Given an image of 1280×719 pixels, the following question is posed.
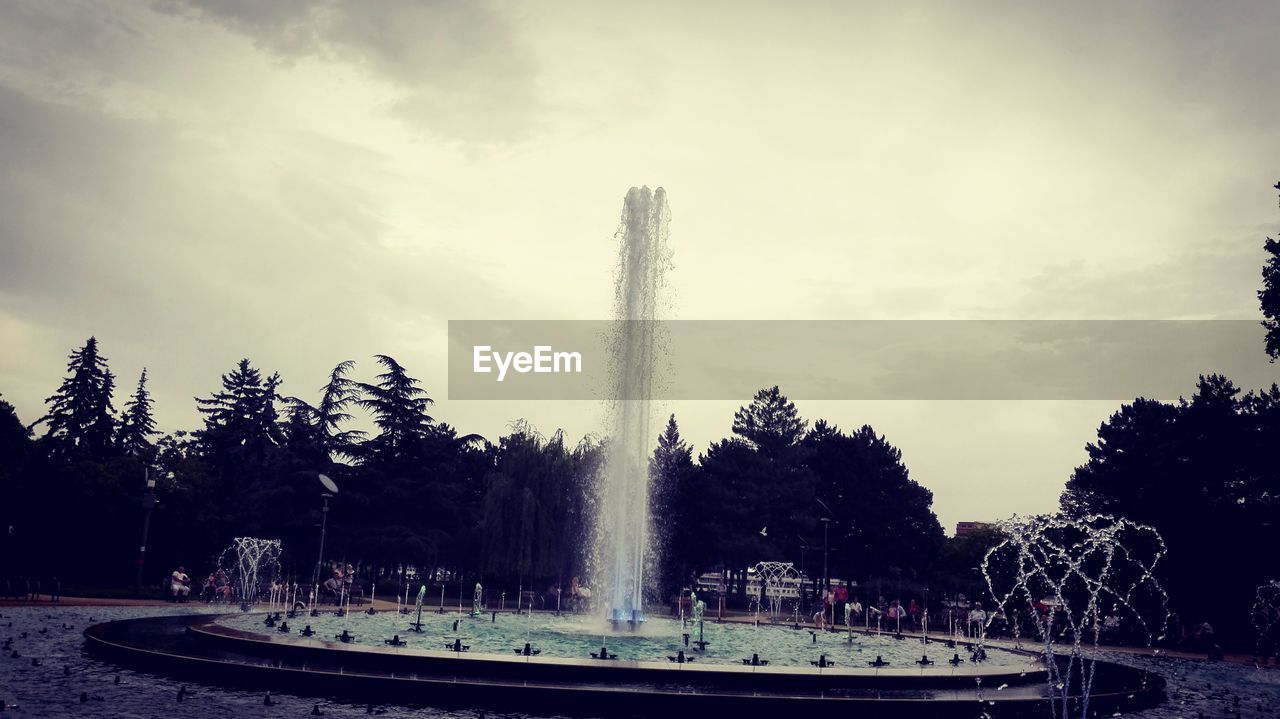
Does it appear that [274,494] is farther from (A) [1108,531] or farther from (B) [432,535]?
(A) [1108,531]

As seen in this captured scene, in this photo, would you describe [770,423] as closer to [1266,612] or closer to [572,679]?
[1266,612]

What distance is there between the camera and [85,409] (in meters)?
72.8

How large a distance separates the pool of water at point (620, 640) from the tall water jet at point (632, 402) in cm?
158

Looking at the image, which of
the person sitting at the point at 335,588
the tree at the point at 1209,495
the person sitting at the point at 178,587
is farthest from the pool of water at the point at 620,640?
the tree at the point at 1209,495

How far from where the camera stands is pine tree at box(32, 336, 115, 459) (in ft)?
238

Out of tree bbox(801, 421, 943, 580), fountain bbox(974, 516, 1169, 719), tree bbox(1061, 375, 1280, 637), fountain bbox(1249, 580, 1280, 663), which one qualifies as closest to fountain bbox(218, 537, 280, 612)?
tree bbox(801, 421, 943, 580)

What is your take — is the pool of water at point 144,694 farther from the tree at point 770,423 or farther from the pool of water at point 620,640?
the tree at point 770,423

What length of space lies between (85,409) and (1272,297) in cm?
7821

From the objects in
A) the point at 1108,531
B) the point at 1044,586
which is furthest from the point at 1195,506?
the point at 1044,586

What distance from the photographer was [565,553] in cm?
4856

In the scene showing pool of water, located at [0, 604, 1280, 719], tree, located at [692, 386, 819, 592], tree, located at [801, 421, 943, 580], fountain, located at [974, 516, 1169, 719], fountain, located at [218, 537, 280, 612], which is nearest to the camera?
pool of water, located at [0, 604, 1280, 719]

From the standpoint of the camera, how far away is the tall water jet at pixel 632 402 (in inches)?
1139

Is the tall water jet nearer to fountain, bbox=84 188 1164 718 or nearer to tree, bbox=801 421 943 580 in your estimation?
fountain, bbox=84 188 1164 718

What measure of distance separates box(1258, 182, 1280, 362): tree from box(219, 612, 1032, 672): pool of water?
1352 centimetres
